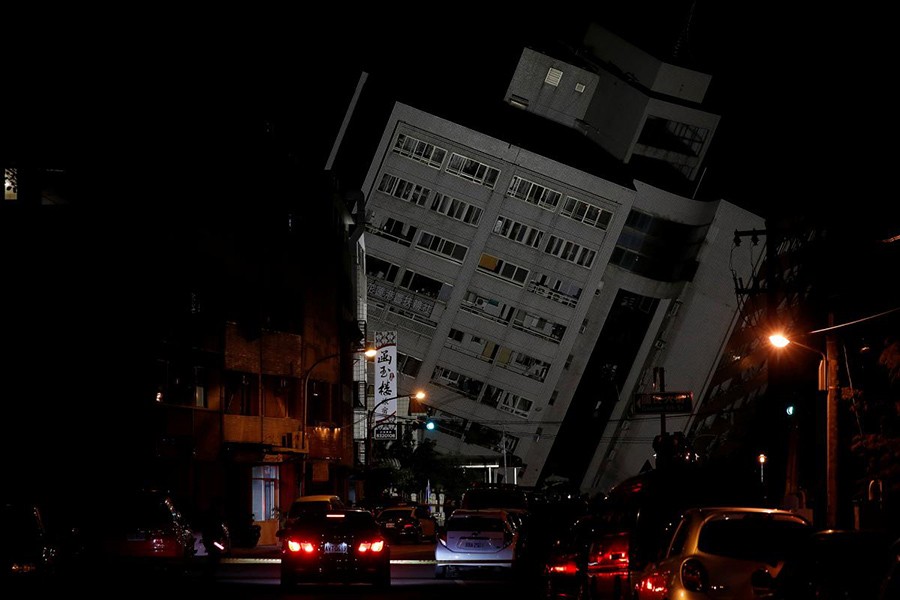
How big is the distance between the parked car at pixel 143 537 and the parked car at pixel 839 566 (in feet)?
49.7

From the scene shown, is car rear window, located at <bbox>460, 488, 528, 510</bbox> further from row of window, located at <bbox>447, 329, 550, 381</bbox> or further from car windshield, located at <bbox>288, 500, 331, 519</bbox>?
row of window, located at <bbox>447, 329, 550, 381</bbox>

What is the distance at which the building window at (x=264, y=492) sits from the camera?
2202 inches

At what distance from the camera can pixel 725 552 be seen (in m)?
13.4

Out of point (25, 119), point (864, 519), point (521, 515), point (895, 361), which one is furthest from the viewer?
point (25, 119)

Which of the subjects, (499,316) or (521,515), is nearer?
(521,515)

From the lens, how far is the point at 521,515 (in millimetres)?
31531

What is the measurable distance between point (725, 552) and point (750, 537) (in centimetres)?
41

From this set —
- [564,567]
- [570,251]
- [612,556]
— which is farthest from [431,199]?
[612,556]

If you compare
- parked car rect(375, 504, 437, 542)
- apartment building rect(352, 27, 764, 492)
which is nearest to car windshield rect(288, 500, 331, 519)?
parked car rect(375, 504, 437, 542)

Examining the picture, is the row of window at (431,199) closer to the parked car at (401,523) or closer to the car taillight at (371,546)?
the parked car at (401,523)

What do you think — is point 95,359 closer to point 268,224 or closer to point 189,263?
point 189,263

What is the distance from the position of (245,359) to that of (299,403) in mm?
6909

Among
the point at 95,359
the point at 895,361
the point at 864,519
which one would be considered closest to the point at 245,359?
the point at 95,359

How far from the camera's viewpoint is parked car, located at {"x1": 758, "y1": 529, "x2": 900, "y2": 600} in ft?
27.3
